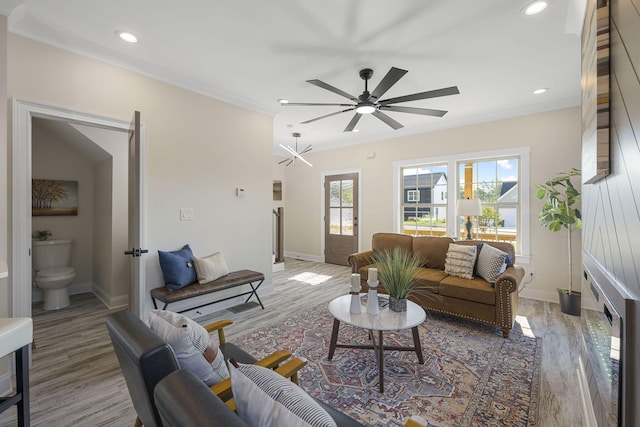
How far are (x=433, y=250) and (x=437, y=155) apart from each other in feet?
6.35

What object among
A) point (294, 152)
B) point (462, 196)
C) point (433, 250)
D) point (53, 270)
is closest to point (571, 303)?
point (433, 250)

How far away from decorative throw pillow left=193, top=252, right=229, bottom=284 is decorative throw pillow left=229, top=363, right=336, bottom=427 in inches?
98.1

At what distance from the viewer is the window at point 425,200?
5.10 metres

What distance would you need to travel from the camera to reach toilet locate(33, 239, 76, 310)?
11.6 ft

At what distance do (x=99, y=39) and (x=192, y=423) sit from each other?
3250 mm

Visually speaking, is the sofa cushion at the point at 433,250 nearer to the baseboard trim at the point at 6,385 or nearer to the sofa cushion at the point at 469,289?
the sofa cushion at the point at 469,289

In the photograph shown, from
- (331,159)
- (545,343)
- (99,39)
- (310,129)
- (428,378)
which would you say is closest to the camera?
(428,378)

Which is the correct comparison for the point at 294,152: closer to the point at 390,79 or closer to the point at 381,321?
the point at 390,79

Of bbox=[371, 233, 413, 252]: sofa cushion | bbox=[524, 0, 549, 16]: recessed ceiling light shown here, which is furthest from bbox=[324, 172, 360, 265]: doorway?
bbox=[524, 0, 549, 16]: recessed ceiling light

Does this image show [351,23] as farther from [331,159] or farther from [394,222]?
[331,159]

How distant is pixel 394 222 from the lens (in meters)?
5.57

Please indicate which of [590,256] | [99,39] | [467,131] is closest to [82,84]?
[99,39]

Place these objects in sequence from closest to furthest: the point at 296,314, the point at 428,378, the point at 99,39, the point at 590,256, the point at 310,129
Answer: the point at 590,256 < the point at 428,378 < the point at 99,39 < the point at 296,314 < the point at 310,129

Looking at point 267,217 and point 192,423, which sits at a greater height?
point 267,217
